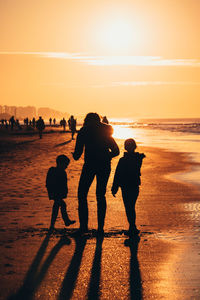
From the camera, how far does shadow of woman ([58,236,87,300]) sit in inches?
170

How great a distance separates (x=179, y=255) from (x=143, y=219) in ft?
7.95

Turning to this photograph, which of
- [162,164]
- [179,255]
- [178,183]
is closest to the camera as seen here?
[179,255]

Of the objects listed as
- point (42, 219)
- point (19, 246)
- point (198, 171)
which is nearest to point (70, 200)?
point (42, 219)

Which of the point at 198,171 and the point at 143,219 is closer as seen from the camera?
the point at 143,219

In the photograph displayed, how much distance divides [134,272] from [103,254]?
804mm

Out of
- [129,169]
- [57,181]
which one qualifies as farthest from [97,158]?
[57,181]

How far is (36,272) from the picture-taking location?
495 centimetres

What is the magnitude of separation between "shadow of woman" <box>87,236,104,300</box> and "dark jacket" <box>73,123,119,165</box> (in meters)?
1.35

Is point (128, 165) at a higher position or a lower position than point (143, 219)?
higher

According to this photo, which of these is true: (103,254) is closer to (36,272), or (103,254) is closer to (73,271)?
(73,271)

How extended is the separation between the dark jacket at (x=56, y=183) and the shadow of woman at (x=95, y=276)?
4.24ft

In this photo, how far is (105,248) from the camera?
600 centimetres

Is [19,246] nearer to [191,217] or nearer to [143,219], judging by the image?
[143,219]

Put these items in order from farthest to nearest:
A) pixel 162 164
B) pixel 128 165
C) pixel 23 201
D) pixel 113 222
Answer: pixel 162 164
pixel 23 201
pixel 113 222
pixel 128 165
